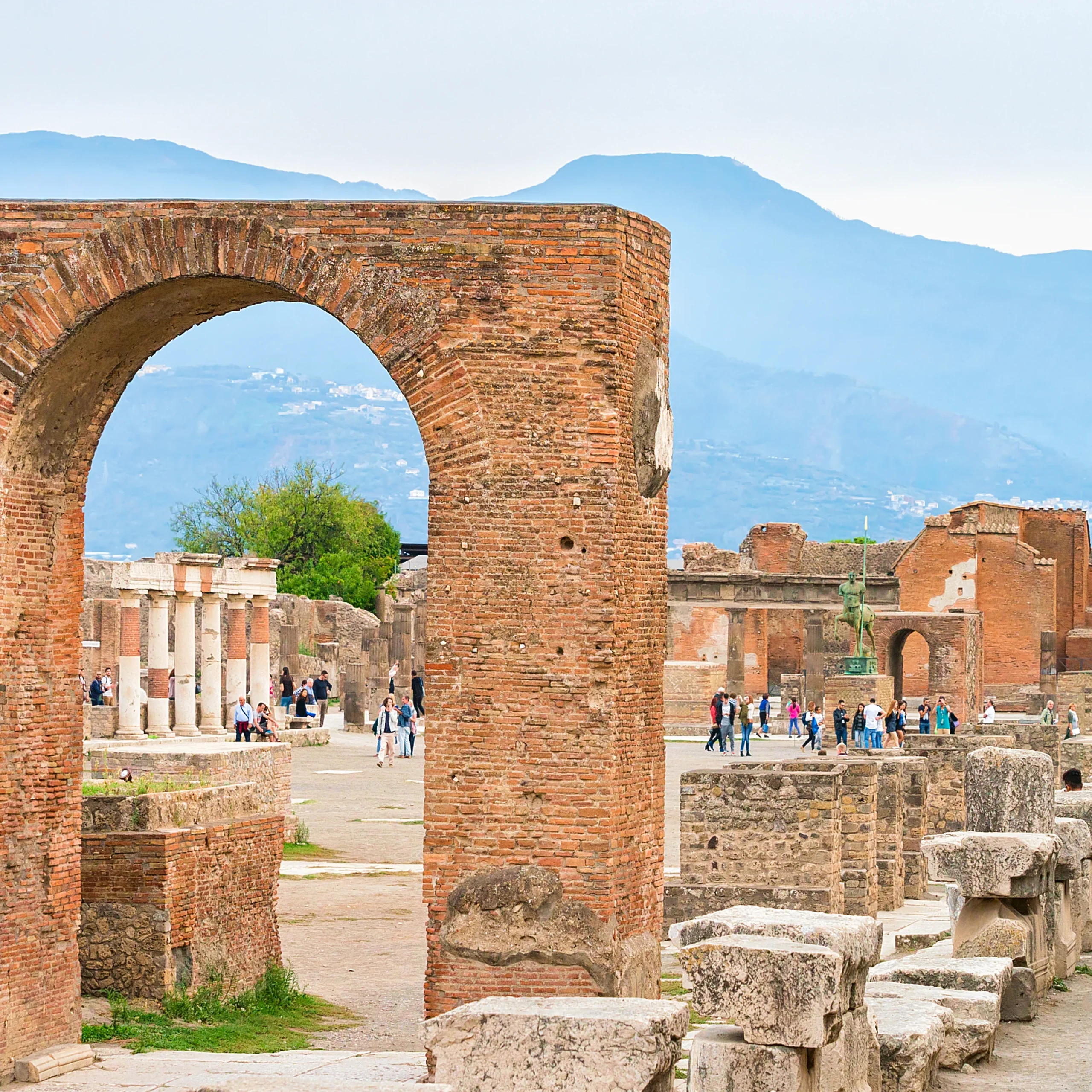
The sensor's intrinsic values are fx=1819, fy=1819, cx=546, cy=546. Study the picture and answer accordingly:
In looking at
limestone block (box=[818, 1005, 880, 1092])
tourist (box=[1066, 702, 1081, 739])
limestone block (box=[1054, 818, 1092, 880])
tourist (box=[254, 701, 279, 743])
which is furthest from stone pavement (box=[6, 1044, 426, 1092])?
tourist (box=[1066, 702, 1081, 739])

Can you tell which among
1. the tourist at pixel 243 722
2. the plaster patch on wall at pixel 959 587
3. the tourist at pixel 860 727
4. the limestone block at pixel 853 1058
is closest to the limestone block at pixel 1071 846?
the limestone block at pixel 853 1058

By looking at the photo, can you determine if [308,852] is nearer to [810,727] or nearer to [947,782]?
[947,782]

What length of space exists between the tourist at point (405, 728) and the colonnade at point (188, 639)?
17.1ft

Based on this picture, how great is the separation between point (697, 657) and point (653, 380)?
5329 cm

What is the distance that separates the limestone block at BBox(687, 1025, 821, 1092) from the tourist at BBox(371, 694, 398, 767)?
26166 millimetres

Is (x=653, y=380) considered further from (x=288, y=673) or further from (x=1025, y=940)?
(x=288, y=673)

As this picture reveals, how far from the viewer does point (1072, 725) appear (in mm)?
37594

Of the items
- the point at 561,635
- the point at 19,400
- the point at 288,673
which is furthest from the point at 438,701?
the point at 288,673

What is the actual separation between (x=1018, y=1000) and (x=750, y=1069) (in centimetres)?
420

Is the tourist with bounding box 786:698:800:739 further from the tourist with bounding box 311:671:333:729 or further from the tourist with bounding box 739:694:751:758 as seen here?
the tourist with bounding box 311:671:333:729

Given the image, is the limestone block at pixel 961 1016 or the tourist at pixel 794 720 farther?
the tourist at pixel 794 720

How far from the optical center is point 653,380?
10539mm

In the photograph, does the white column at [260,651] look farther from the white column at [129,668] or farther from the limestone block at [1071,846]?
the limestone block at [1071,846]

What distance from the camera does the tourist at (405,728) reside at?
36062 millimetres
